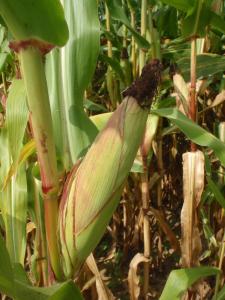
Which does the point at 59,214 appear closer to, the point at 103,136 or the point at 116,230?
the point at 103,136

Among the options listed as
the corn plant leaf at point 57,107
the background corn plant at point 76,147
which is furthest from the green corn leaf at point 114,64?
the corn plant leaf at point 57,107

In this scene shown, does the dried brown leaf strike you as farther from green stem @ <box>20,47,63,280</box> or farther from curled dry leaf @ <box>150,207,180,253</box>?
green stem @ <box>20,47,63,280</box>

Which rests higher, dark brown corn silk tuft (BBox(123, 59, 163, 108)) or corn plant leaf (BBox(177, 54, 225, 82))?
corn plant leaf (BBox(177, 54, 225, 82))

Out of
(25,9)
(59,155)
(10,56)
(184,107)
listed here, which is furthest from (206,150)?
(25,9)

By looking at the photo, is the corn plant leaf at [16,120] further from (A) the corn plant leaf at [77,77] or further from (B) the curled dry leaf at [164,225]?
(B) the curled dry leaf at [164,225]

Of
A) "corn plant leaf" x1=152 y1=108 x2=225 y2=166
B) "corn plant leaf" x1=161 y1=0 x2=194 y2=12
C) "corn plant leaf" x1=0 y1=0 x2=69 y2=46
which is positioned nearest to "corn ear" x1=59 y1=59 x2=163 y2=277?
"corn plant leaf" x1=0 y1=0 x2=69 y2=46
